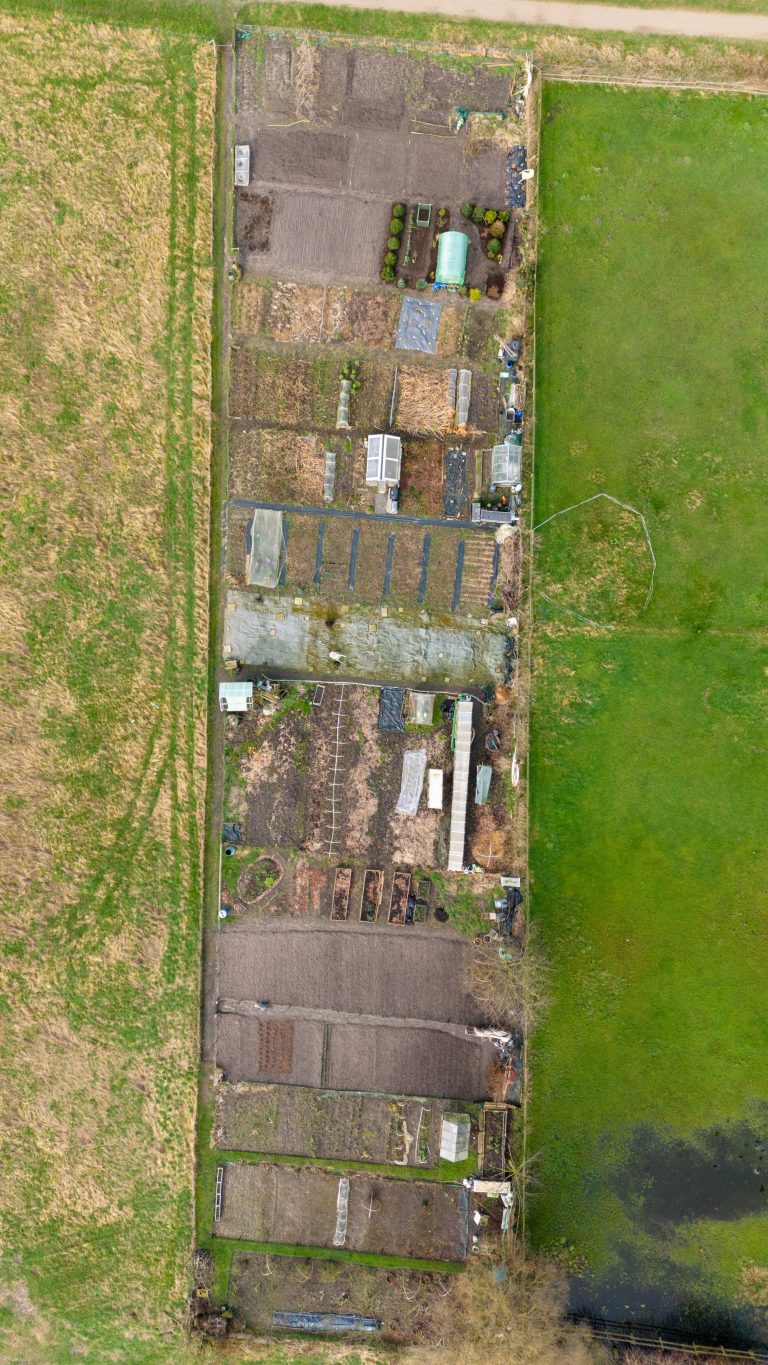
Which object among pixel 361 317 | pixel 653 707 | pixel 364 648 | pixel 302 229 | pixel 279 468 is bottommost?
pixel 653 707

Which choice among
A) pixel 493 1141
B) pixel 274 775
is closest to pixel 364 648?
pixel 274 775

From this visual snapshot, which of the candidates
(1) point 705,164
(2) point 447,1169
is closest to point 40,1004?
(2) point 447,1169

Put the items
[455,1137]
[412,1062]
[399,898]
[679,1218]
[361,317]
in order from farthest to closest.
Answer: [361,317] → [399,898] → [412,1062] → [679,1218] → [455,1137]

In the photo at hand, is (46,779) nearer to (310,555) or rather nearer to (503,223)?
(310,555)

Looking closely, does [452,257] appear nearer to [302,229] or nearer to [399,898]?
[302,229]

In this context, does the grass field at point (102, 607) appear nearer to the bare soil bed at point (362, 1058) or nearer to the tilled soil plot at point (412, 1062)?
the bare soil bed at point (362, 1058)

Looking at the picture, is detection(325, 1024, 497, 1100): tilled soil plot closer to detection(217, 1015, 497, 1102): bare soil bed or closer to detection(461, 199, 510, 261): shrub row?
detection(217, 1015, 497, 1102): bare soil bed
